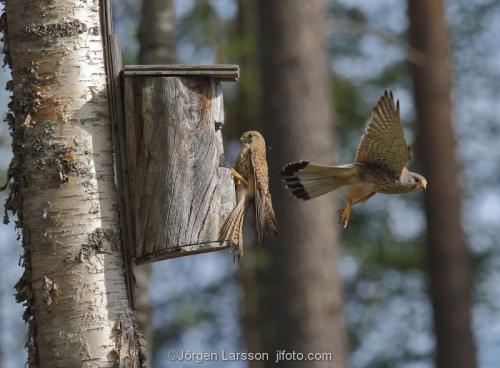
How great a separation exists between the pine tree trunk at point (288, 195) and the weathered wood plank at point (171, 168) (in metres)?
4.07

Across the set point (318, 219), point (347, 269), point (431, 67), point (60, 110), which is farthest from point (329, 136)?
point (347, 269)

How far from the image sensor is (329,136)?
9008 mm

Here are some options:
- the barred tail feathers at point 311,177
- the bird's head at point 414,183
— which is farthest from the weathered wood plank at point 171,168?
the bird's head at point 414,183

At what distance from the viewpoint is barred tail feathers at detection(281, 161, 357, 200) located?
5.04 meters

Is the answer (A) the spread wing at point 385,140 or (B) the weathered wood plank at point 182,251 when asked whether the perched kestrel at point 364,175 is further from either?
(B) the weathered wood plank at point 182,251

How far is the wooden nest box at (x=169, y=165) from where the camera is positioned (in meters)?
4.38

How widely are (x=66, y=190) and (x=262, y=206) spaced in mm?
1159

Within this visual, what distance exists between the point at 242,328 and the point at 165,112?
1100cm

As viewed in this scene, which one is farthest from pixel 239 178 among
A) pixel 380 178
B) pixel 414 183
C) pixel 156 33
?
pixel 156 33

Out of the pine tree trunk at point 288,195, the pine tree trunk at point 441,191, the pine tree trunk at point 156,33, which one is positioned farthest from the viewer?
the pine tree trunk at point 441,191

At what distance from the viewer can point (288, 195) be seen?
866 cm

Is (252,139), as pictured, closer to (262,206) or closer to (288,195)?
(262,206)

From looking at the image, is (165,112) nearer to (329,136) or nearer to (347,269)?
(329,136)

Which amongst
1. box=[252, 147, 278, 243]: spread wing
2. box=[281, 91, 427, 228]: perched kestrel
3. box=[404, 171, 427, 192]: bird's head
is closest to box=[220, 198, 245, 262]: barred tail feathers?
box=[252, 147, 278, 243]: spread wing
